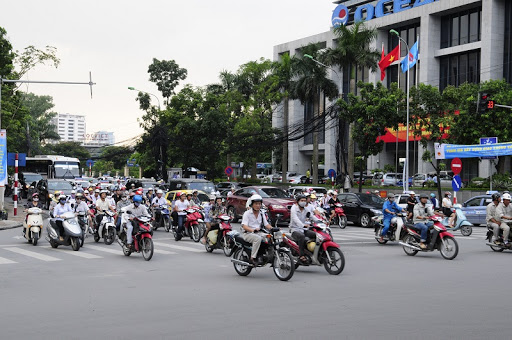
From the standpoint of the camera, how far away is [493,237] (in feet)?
57.1

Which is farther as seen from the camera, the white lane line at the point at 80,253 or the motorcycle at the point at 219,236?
the motorcycle at the point at 219,236

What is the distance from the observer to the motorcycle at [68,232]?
1736cm

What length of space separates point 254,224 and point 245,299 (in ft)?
9.13

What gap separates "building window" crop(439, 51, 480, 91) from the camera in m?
58.2

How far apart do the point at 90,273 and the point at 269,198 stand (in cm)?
1602

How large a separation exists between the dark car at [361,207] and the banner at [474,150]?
8.35 m

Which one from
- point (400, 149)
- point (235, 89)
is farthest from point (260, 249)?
point (400, 149)

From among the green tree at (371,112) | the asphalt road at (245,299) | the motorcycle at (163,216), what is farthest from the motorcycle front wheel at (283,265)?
the green tree at (371,112)

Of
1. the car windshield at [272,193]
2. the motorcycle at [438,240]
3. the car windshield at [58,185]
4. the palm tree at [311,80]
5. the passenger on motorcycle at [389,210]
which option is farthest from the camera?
the palm tree at [311,80]

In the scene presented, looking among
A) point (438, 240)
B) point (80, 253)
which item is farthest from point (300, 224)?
point (80, 253)

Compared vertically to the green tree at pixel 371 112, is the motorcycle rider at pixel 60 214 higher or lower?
lower

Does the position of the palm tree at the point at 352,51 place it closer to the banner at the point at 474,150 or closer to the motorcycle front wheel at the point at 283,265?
the banner at the point at 474,150

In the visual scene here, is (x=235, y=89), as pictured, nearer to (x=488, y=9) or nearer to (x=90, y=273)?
(x=488, y=9)

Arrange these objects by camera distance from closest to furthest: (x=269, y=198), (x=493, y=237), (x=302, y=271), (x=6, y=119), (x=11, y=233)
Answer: (x=302, y=271) → (x=493, y=237) → (x=11, y=233) → (x=269, y=198) → (x=6, y=119)
